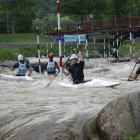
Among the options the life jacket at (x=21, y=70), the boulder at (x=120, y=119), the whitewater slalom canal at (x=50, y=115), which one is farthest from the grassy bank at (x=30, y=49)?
the boulder at (x=120, y=119)

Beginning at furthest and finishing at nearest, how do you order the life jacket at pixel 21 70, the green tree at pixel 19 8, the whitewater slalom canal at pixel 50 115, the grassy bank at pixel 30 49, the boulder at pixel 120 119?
1. the green tree at pixel 19 8
2. the grassy bank at pixel 30 49
3. the life jacket at pixel 21 70
4. the whitewater slalom canal at pixel 50 115
5. the boulder at pixel 120 119

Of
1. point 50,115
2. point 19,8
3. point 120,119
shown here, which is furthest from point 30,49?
point 120,119

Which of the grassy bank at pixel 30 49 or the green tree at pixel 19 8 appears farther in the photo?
the green tree at pixel 19 8

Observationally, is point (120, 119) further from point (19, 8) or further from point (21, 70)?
point (19, 8)

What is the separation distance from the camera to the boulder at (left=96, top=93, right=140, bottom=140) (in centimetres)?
354

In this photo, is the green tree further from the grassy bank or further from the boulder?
the boulder

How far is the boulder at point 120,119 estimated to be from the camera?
11.6 feet

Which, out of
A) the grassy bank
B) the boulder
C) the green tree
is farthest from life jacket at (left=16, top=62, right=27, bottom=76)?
the green tree

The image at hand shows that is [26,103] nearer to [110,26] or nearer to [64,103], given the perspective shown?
[64,103]

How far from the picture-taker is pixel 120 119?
3668 mm

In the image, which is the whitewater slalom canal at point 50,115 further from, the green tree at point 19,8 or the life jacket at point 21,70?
the green tree at point 19,8

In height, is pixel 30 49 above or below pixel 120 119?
above

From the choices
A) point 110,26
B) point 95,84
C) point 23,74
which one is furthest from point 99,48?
point 95,84

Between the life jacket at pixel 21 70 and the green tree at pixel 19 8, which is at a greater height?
the green tree at pixel 19 8
